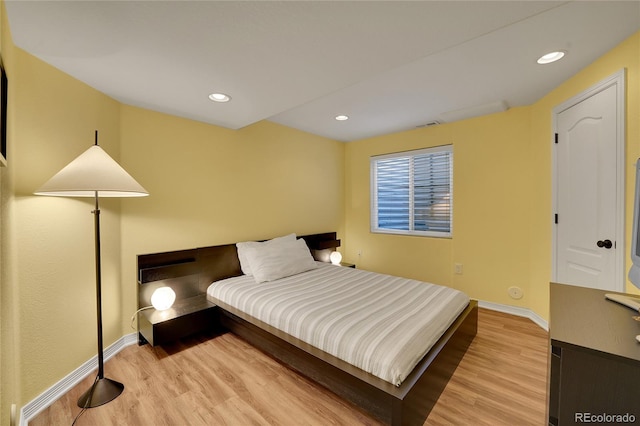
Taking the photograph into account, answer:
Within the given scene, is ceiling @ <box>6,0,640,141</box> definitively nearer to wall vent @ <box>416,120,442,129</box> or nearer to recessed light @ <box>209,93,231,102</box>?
A: recessed light @ <box>209,93,231,102</box>

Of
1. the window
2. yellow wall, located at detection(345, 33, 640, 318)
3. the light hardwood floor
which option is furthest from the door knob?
the window

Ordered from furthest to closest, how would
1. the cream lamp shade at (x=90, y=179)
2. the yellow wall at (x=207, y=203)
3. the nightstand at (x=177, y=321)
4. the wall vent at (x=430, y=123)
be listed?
the wall vent at (x=430, y=123) < the nightstand at (x=177, y=321) < the yellow wall at (x=207, y=203) < the cream lamp shade at (x=90, y=179)

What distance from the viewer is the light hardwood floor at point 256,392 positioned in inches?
60.1

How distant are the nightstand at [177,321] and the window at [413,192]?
2.79 meters

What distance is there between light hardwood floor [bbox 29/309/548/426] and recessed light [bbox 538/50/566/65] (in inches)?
93.0

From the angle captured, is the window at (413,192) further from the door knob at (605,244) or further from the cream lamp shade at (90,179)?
the cream lamp shade at (90,179)

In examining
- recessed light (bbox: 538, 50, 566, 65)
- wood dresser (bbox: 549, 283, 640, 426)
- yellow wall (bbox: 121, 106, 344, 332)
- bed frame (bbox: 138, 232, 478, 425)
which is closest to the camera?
wood dresser (bbox: 549, 283, 640, 426)

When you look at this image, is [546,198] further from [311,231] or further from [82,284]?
[82,284]

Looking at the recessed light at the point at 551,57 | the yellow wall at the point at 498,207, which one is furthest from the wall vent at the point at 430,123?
the recessed light at the point at 551,57

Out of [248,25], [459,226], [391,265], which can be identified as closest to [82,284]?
[248,25]

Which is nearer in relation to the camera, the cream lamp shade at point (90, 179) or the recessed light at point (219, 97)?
the cream lamp shade at point (90, 179)

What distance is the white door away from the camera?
1863 mm

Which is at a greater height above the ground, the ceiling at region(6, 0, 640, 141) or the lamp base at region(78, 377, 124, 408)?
the ceiling at region(6, 0, 640, 141)

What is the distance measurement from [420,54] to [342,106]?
52.4 inches
